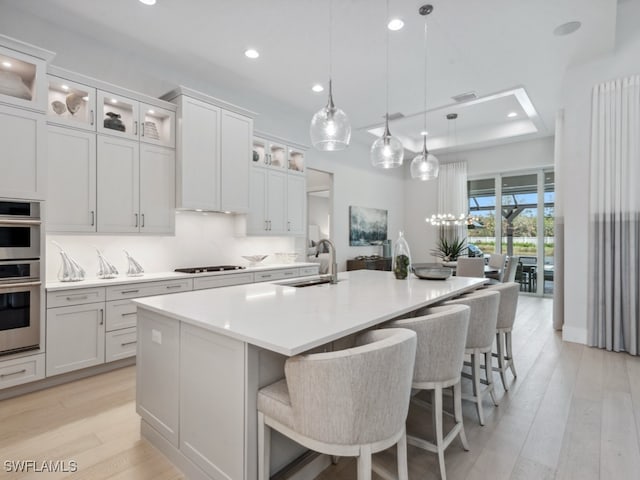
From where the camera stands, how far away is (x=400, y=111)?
18.4ft

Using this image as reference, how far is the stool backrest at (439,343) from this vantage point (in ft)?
5.69

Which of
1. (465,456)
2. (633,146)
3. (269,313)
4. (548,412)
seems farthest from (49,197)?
(633,146)

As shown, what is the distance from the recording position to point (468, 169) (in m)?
7.80


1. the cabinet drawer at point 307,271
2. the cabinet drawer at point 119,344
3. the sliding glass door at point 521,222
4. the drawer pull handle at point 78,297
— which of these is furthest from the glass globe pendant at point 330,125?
the sliding glass door at point 521,222

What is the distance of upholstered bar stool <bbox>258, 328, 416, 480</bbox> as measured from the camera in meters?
1.23

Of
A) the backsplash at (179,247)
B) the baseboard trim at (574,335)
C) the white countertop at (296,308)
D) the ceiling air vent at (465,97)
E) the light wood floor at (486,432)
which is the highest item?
the ceiling air vent at (465,97)

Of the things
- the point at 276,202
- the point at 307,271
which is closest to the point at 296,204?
the point at 276,202

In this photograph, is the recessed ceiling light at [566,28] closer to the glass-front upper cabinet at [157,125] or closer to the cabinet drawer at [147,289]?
the glass-front upper cabinet at [157,125]

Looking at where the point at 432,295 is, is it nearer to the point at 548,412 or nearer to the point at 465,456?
the point at 465,456

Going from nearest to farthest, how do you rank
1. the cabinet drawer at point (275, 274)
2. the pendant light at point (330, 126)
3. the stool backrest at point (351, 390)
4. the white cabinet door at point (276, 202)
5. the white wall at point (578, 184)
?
the stool backrest at point (351, 390)
the pendant light at point (330, 126)
the white wall at point (578, 184)
the cabinet drawer at point (275, 274)
the white cabinet door at point (276, 202)

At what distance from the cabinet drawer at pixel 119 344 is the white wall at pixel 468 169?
22.2 ft

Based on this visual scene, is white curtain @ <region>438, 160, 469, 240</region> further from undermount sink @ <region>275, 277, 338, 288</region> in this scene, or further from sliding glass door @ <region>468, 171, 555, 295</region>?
undermount sink @ <region>275, 277, 338, 288</region>

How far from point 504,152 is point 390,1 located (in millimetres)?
5550

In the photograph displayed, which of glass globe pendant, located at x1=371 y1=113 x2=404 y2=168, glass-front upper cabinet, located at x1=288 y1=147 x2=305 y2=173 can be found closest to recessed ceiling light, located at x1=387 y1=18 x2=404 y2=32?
glass globe pendant, located at x1=371 y1=113 x2=404 y2=168
